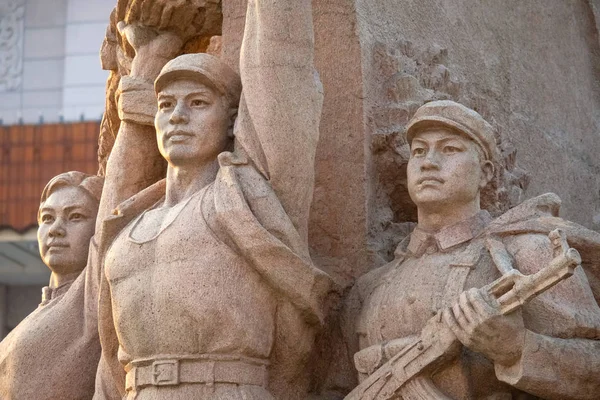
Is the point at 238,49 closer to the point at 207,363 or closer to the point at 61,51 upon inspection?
the point at 207,363

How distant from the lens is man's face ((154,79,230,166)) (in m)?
6.57

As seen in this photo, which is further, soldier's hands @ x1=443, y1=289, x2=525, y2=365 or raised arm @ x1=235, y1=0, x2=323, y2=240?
raised arm @ x1=235, y1=0, x2=323, y2=240

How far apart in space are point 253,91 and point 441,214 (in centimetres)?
101

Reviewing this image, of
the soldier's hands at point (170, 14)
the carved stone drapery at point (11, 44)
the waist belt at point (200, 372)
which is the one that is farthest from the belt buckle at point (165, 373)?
the carved stone drapery at point (11, 44)

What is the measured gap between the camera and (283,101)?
6.41 metres

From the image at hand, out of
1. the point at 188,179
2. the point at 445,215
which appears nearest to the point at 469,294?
the point at 445,215

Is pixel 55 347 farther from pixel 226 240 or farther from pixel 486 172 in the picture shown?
pixel 486 172

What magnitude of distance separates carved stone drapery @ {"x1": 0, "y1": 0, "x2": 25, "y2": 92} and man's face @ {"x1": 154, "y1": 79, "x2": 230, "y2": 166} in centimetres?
1079

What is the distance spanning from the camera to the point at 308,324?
6379 mm

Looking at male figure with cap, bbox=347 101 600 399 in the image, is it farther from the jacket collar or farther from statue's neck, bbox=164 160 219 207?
the jacket collar

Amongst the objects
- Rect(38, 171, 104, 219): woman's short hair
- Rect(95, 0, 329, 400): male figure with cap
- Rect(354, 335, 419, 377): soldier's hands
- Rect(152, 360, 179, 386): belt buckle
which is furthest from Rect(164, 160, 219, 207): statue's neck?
Rect(38, 171, 104, 219): woman's short hair

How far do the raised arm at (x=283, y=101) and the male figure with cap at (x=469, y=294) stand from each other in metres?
0.47

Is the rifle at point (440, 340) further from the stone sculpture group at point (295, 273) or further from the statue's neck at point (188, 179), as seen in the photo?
the statue's neck at point (188, 179)

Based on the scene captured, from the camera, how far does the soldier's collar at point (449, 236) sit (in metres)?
6.31
